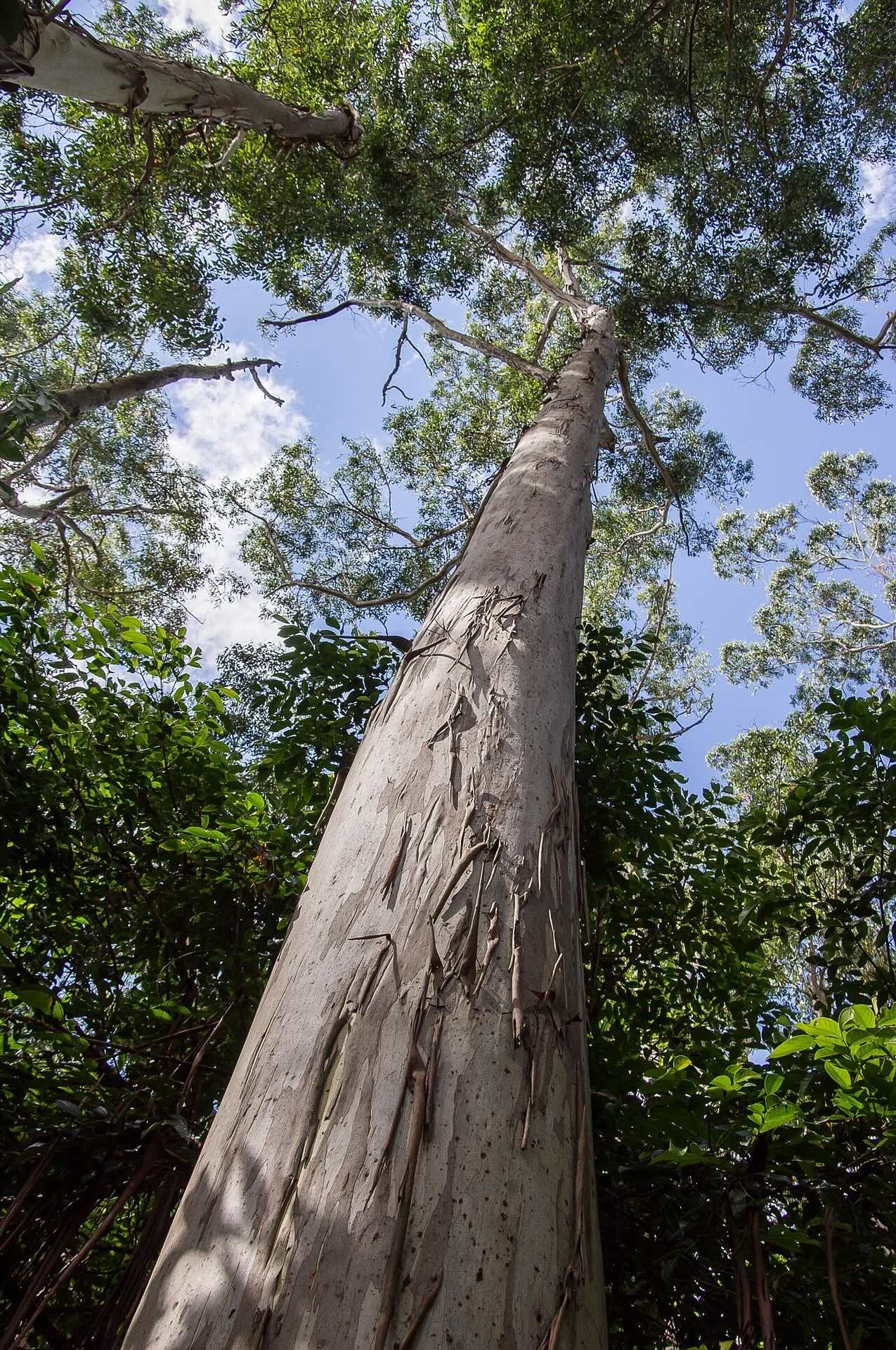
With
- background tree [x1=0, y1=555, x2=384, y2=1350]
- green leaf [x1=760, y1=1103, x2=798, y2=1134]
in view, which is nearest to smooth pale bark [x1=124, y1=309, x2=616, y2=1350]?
green leaf [x1=760, y1=1103, x2=798, y2=1134]

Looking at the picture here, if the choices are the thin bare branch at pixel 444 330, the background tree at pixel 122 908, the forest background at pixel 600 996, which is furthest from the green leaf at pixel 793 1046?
the thin bare branch at pixel 444 330

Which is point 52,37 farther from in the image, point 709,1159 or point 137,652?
point 709,1159

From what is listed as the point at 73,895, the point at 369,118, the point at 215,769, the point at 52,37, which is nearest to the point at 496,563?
the point at 215,769

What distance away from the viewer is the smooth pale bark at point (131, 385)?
5918 millimetres

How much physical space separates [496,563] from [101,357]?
8.79 m

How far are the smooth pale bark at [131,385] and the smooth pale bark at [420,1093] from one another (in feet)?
15.0

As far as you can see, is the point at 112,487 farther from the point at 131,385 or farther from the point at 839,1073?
the point at 839,1073

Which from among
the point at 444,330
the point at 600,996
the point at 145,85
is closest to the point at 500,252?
the point at 444,330

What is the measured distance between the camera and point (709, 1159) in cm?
133

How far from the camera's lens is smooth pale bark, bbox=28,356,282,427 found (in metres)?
5.92

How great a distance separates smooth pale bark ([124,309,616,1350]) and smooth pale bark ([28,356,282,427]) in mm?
4575

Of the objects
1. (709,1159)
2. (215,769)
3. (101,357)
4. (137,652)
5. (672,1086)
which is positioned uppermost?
(101,357)

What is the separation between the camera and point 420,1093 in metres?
Answer: 0.98

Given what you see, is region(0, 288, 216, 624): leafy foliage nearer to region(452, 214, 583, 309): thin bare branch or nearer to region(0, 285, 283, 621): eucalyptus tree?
region(0, 285, 283, 621): eucalyptus tree
